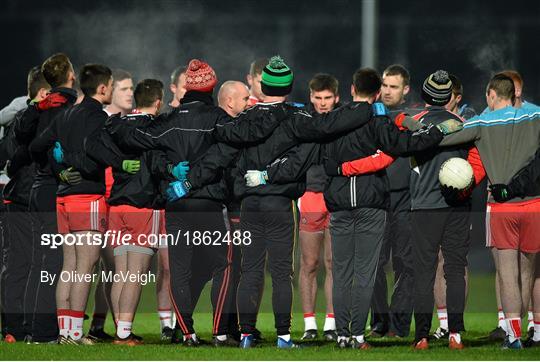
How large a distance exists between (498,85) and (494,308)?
4759 millimetres

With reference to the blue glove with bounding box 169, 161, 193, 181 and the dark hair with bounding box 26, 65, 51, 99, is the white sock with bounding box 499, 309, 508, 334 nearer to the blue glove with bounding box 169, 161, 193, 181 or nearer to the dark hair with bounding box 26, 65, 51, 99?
the blue glove with bounding box 169, 161, 193, 181

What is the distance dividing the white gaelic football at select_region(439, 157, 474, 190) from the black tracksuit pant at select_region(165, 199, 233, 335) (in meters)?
1.73

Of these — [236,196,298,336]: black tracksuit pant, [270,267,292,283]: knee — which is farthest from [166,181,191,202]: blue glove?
[270,267,292,283]: knee

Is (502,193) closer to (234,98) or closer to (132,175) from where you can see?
(234,98)

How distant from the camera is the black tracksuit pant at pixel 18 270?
1242cm

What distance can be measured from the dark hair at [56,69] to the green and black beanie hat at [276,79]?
5.42 feet

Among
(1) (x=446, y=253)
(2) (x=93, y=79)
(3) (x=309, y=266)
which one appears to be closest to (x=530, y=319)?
(1) (x=446, y=253)

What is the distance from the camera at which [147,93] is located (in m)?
12.0

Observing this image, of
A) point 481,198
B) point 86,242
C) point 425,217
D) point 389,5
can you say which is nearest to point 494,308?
point 481,198

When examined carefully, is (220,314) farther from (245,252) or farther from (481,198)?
(481,198)

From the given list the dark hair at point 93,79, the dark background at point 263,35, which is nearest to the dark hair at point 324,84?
the dark hair at point 93,79

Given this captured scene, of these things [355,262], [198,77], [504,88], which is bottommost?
[355,262]

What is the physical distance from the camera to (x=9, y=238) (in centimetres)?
1265

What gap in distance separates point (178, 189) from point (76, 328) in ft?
4.54
